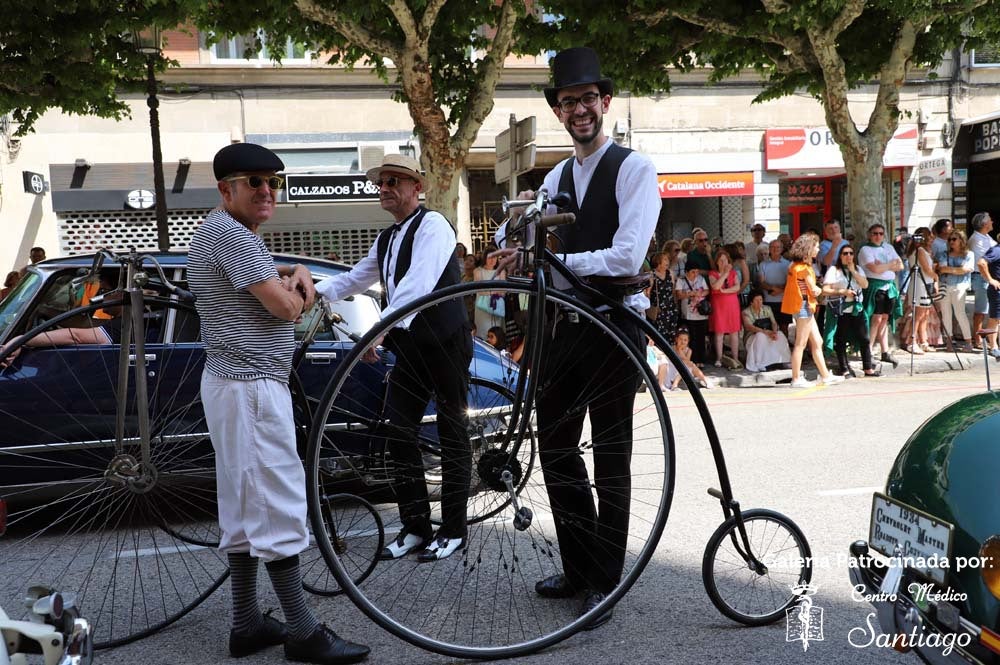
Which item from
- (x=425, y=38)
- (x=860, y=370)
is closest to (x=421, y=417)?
(x=425, y=38)

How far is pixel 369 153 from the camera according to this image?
2017 centimetres

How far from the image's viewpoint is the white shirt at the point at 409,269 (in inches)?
171

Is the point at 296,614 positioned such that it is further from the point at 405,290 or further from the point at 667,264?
Result: the point at 667,264

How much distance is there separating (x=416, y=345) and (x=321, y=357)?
1.64 metres

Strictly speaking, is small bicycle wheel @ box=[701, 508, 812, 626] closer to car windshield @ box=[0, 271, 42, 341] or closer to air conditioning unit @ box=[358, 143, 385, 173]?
car windshield @ box=[0, 271, 42, 341]

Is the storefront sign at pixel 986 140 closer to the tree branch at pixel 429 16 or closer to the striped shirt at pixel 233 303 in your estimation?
the tree branch at pixel 429 16

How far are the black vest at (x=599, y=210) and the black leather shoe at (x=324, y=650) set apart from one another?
6.07ft

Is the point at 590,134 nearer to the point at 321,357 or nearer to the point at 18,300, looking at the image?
the point at 321,357

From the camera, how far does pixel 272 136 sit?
20.1 metres

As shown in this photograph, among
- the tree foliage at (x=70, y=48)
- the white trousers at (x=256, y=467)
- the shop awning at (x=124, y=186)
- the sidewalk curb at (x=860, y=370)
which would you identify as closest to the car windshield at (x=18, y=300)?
the white trousers at (x=256, y=467)

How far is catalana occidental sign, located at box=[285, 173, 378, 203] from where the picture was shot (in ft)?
65.9

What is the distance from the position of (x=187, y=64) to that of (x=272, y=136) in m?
2.29

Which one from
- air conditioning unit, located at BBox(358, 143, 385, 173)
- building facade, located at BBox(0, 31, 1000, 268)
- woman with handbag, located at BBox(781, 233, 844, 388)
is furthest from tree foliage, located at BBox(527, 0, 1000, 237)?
air conditioning unit, located at BBox(358, 143, 385, 173)

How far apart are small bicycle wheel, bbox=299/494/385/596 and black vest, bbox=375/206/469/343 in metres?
0.88
